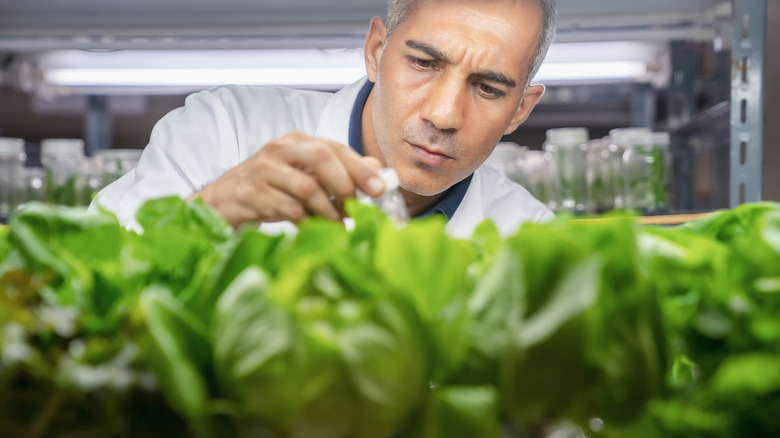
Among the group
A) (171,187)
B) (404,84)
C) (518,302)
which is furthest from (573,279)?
(171,187)

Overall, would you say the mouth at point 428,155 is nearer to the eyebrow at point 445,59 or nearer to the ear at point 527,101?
the eyebrow at point 445,59

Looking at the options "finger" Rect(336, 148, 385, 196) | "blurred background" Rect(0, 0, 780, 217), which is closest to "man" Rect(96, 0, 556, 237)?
"finger" Rect(336, 148, 385, 196)

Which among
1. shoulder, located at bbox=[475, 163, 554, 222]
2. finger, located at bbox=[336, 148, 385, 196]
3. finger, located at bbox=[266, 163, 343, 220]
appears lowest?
shoulder, located at bbox=[475, 163, 554, 222]

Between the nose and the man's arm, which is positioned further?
the nose

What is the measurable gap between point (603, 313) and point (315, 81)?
5.92 ft

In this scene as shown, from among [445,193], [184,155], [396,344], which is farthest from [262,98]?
[396,344]

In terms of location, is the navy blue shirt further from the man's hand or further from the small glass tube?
the small glass tube

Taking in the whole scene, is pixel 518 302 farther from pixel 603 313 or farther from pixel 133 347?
pixel 133 347

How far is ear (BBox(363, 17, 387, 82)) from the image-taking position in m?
1.30

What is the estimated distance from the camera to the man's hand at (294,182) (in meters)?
0.56

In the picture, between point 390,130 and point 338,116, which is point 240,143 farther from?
point 390,130

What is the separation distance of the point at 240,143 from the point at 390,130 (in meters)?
0.44

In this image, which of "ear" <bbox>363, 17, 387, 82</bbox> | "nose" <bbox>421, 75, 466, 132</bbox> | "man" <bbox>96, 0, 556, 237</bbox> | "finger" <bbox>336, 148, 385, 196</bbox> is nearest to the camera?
"finger" <bbox>336, 148, 385, 196</bbox>

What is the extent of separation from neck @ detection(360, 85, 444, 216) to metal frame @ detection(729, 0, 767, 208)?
2.19 feet
